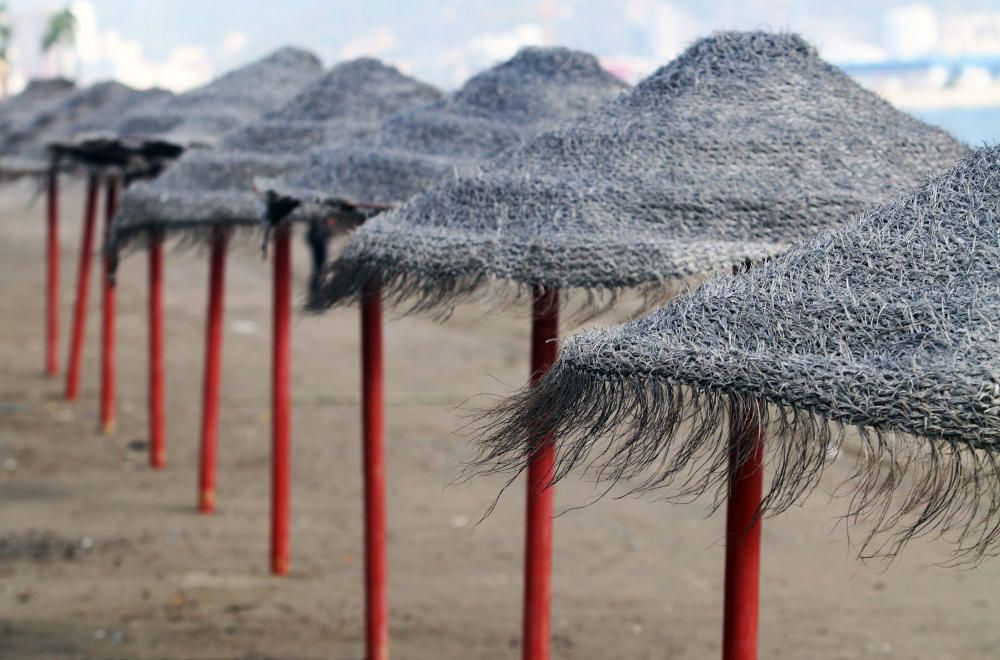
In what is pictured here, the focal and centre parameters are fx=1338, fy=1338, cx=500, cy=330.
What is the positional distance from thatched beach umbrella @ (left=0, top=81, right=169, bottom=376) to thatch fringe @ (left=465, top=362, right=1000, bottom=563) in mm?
8598

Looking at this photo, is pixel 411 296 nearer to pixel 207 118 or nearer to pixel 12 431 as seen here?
pixel 207 118

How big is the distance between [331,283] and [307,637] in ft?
7.50

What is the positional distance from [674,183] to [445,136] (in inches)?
59.7

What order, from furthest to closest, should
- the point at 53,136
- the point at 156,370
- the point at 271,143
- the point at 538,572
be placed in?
the point at 53,136 < the point at 156,370 < the point at 271,143 < the point at 538,572

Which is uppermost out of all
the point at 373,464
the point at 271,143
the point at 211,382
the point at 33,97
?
the point at 33,97

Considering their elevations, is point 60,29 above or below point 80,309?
above

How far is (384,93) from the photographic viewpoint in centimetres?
569

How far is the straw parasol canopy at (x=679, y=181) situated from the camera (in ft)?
9.71

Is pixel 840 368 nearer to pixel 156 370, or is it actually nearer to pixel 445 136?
pixel 445 136

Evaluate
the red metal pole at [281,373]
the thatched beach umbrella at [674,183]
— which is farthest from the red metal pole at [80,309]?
the thatched beach umbrella at [674,183]

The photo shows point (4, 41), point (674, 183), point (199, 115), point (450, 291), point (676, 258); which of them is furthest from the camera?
point (4, 41)

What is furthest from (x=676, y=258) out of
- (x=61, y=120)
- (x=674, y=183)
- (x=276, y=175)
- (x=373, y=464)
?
(x=61, y=120)

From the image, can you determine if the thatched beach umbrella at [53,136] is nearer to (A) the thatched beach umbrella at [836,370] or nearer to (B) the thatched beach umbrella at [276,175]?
(B) the thatched beach umbrella at [276,175]

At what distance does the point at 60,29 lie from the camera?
4575cm
